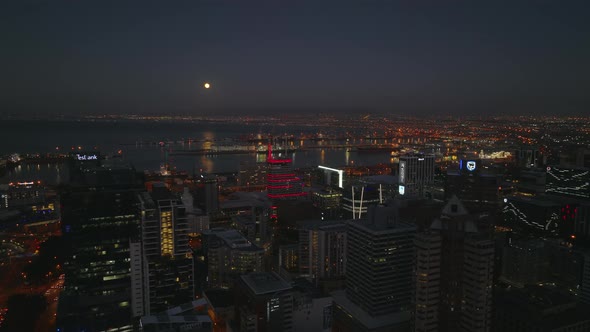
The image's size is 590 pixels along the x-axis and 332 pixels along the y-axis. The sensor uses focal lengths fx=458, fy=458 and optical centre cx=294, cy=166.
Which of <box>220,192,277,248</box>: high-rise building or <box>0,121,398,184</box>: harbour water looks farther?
<box>0,121,398,184</box>: harbour water

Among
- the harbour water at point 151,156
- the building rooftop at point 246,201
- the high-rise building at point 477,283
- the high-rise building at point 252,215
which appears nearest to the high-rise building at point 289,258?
the high-rise building at point 252,215

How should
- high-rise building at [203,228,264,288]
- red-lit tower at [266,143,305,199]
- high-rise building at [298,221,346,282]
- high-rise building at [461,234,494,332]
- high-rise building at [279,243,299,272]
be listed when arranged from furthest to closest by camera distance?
red-lit tower at [266,143,305,199] → high-rise building at [279,243,299,272] → high-rise building at [298,221,346,282] → high-rise building at [203,228,264,288] → high-rise building at [461,234,494,332]

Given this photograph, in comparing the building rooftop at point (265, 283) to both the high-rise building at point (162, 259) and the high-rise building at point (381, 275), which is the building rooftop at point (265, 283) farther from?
the high-rise building at point (162, 259)

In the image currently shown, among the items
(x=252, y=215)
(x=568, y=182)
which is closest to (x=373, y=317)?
(x=252, y=215)

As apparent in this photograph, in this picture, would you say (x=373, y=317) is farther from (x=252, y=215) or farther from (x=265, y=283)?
(x=252, y=215)

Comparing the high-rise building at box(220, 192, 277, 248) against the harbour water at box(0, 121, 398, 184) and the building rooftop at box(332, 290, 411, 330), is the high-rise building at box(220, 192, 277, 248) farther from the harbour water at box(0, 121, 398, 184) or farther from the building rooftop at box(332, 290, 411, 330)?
the harbour water at box(0, 121, 398, 184)

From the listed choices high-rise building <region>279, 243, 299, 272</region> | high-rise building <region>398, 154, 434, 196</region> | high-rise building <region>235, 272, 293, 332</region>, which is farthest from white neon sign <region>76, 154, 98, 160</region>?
high-rise building <region>398, 154, 434, 196</region>

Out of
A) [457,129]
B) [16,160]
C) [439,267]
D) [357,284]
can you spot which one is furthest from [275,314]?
[457,129]
